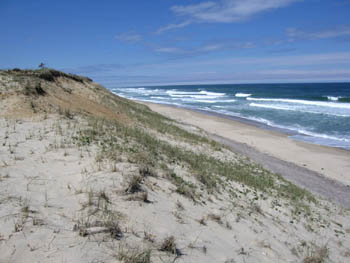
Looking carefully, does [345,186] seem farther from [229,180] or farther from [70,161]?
[70,161]

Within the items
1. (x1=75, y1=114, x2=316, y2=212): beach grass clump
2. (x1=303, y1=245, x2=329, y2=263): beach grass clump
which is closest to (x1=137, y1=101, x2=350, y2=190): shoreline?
(x1=75, y1=114, x2=316, y2=212): beach grass clump

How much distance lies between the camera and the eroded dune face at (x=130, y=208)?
317 centimetres

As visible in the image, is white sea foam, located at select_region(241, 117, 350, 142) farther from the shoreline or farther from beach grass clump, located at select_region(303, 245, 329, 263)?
beach grass clump, located at select_region(303, 245, 329, 263)

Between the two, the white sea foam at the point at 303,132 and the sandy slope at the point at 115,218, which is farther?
the white sea foam at the point at 303,132

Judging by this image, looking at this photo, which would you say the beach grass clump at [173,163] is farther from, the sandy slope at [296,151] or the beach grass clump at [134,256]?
the sandy slope at [296,151]

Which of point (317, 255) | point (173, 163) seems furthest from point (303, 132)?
point (317, 255)

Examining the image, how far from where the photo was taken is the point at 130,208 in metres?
4.18

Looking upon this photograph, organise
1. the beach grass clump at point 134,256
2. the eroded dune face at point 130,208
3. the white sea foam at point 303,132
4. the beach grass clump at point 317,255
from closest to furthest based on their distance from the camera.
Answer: the beach grass clump at point 134,256 → the eroded dune face at point 130,208 → the beach grass clump at point 317,255 → the white sea foam at point 303,132

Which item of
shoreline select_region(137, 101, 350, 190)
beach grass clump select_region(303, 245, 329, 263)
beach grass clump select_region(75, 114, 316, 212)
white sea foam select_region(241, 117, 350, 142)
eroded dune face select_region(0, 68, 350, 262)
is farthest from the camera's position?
white sea foam select_region(241, 117, 350, 142)

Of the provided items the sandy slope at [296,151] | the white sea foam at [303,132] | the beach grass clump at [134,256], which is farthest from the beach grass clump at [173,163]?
the white sea foam at [303,132]

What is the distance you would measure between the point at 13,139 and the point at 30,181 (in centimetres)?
273

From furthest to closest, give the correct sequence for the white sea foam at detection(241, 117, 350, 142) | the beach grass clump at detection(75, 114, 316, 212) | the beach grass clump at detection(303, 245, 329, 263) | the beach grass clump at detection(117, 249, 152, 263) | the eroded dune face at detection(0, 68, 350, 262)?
the white sea foam at detection(241, 117, 350, 142)
the beach grass clump at detection(75, 114, 316, 212)
the beach grass clump at detection(303, 245, 329, 263)
the eroded dune face at detection(0, 68, 350, 262)
the beach grass clump at detection(117, 249, 152, 263)

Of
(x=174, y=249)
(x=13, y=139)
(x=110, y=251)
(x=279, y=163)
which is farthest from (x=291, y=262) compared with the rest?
(x=279, y=163)

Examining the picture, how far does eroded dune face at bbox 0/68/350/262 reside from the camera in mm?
3168
